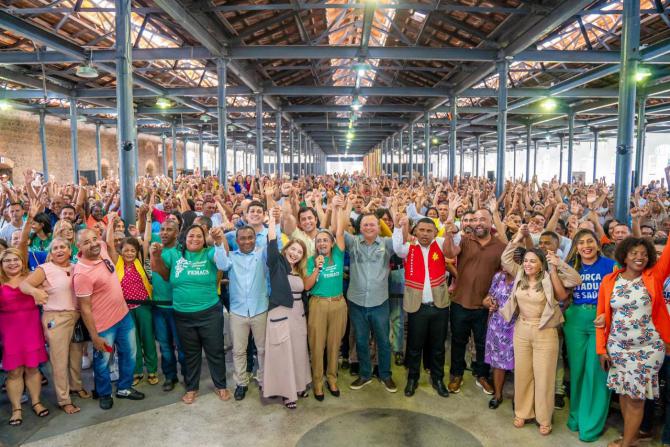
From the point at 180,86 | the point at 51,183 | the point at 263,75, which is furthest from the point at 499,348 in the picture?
the point at 180,86

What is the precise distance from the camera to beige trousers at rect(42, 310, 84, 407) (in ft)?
14.0

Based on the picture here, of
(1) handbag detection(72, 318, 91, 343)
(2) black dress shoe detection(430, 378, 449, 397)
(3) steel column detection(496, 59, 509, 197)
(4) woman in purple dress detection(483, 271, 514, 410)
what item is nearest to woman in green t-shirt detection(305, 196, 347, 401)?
(2) black dress shoe detection(430, 378, 449, 397)

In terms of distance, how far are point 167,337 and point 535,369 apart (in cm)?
370

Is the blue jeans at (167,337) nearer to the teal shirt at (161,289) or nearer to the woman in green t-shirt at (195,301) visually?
the teal shirt at (161,289)

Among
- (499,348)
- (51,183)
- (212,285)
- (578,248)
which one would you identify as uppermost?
(51,183)

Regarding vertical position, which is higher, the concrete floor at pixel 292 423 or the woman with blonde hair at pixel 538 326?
the woman with blonde hair at pixel 538 326

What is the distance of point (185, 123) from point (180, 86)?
9.77 meters

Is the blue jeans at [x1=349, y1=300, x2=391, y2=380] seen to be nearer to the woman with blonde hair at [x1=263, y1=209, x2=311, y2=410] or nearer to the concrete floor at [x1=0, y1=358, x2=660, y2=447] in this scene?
the concrete floor at [x1=0, y1=358, x2=660, y2=447]

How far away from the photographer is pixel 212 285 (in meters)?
4.52

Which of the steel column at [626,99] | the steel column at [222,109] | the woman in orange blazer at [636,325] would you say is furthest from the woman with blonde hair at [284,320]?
the steel column at [222,109]

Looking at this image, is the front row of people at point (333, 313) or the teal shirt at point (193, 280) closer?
the front row of people at point (333, 313)

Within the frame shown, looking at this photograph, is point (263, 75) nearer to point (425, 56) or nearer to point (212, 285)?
point (425, 56)

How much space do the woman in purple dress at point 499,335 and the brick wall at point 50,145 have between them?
60.6 feet

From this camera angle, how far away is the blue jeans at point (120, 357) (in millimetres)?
4457
